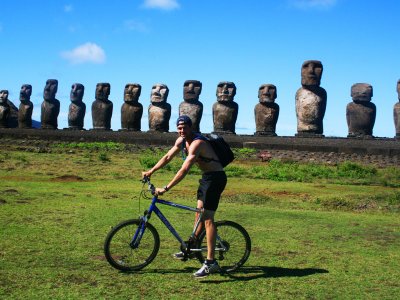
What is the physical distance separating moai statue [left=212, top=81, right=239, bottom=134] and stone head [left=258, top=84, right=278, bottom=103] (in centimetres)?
161

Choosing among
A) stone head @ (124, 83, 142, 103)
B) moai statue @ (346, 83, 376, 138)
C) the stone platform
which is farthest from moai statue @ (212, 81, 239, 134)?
moai statue @ (346, 83, 376, 138)

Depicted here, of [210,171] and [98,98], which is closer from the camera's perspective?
[210,171]

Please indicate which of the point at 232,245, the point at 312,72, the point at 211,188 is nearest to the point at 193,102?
the point at 312,72

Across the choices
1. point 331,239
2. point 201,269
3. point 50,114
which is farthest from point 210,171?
point 50,114

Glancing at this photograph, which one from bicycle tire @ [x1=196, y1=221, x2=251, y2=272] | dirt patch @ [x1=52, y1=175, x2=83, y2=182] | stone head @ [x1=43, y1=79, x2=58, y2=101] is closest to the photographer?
bicycle tire @ [x1=196, y1=221, x2=251, y2=272]

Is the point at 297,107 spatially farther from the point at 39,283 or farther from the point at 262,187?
the point at 39,283

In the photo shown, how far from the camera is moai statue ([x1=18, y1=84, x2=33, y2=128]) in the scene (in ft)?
112

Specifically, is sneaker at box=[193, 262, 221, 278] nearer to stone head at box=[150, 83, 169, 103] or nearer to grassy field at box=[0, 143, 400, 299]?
grassy field at box=[0, 143, 400, 299]

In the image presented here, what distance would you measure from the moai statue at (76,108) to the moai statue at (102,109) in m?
1.57

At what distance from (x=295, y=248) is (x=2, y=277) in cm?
337

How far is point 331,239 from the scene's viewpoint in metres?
7.46

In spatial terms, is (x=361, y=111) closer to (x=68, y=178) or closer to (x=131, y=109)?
(x=131, y=109)

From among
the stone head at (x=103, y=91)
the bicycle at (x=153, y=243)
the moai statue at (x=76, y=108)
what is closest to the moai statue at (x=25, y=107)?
the moai statue at (x=76, y=108)

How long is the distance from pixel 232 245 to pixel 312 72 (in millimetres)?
18572
